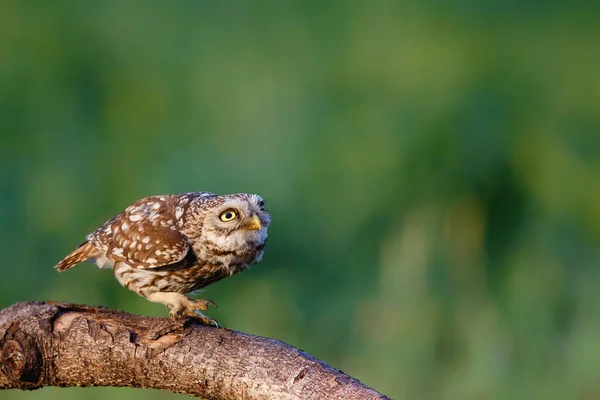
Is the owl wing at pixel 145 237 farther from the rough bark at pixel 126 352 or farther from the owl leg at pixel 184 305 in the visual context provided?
the rough bark at pixel 126 352

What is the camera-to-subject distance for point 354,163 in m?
7.99

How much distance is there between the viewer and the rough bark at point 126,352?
3076 mm

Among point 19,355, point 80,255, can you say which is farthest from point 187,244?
point 19,355

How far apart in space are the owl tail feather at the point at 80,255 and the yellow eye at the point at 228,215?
72 centimetres

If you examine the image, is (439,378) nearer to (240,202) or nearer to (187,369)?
(240,202)

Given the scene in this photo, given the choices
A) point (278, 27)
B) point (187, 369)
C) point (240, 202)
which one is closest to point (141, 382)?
point (187, 369)

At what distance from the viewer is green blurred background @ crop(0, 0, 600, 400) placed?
6266 mm

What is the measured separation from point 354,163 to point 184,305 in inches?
178

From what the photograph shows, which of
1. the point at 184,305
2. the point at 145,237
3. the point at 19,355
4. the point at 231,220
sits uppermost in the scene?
the point at 231,220

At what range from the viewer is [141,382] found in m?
3.24

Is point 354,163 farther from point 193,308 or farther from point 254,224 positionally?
point 193,308

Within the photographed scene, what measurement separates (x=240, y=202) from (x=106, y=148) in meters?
4.68

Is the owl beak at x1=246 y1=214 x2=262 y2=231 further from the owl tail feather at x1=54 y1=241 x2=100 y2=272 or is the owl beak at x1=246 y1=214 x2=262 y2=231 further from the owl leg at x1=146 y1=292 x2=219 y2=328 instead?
the owl tail feather at x1=54 y1=241 x2=100 y2=272

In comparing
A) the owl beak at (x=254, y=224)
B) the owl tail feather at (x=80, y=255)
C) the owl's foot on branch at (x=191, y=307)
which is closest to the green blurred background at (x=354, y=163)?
the owl tail feather at (x=80, y=255)
